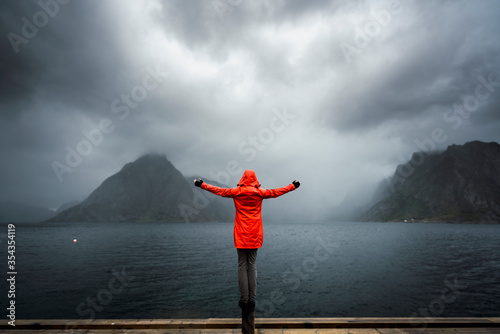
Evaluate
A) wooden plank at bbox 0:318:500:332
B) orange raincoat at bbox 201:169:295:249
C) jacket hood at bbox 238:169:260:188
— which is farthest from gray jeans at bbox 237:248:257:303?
jacket hood at bbox 238:169:260:188

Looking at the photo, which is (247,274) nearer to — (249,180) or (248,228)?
(248,228)

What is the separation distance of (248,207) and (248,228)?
578mm

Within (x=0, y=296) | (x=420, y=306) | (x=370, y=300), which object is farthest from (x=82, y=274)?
(x=420, y=306)

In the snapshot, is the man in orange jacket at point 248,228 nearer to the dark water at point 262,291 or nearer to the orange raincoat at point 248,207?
the orange raincoat at point 248,207

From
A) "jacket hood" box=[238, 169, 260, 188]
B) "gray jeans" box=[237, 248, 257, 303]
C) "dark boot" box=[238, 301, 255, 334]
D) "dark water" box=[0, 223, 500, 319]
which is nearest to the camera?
"dark boot" box=[238, 301, 255, 334]

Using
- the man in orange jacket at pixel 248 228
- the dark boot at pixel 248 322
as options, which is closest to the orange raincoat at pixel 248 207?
the man in orange jacket at pixel 248 228

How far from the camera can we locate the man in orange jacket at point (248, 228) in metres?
6.64

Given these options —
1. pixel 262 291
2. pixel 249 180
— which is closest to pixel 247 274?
pixel 249 180

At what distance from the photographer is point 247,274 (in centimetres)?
680

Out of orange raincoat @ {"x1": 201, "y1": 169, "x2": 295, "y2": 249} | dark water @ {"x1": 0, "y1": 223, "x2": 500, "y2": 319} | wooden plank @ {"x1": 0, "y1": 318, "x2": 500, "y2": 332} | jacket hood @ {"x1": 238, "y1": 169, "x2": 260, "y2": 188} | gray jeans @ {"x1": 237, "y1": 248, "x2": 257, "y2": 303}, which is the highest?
jacket hood @ {"x1": 238, "y1": 169, "x2": 260, "y2": 188}

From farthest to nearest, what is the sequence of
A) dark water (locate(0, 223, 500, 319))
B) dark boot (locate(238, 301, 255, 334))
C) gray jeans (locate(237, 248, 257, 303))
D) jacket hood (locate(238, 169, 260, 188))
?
1. dark water (locate(0, 223, 500, 319))
2. jacket hood (locate(238, 169, 260, 188))
3. gray jeans (locate(237, 248, 257, 303))
4. dark boot (locate(238, 301, 255, 334))

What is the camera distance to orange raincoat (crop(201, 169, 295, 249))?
22.1ft

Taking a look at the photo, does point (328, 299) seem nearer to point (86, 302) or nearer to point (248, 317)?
point (248, 317)

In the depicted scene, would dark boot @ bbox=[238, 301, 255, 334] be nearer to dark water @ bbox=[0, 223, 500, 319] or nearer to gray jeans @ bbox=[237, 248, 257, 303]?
gray jeans @ bbox=[237, 248, 257, 303]
